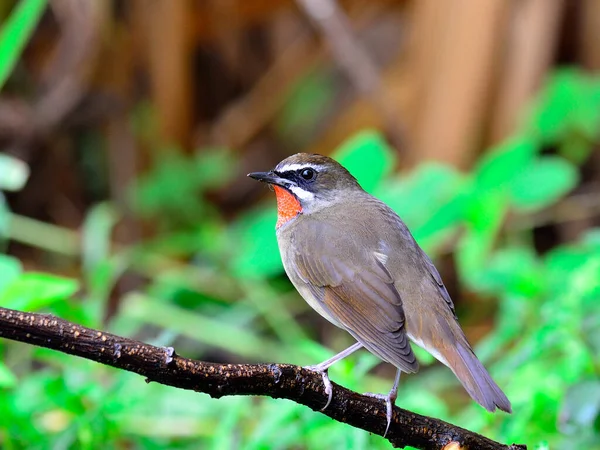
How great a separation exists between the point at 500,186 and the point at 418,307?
159cm

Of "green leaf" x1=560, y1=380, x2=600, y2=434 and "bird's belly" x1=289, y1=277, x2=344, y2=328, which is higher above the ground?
"bird's belly" x1=289, y1=277, x2=344, y2=328

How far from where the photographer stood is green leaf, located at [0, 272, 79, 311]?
7.82 ft

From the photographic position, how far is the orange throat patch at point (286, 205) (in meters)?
2.67

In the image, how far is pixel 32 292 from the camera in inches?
94.8

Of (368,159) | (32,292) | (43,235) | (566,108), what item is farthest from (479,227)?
(43,235)

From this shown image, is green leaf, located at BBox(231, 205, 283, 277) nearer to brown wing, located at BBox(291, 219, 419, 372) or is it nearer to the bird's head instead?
the bird's head

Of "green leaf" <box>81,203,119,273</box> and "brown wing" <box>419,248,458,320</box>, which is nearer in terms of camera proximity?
"brown wing" <box>419,248,458,320</box>

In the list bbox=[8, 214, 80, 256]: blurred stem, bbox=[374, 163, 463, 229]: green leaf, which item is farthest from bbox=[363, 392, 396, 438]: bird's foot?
bbox=[8, 214, 80, 256]: blurred stem

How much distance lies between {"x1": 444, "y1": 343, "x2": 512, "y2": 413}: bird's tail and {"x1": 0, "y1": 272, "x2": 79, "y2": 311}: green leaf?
3.62ft

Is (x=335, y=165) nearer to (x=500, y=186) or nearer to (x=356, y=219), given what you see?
(x=356, y=219)

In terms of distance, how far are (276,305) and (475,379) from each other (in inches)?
94.5

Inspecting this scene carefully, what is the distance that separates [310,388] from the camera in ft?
5.95

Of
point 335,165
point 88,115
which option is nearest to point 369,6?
point 88,115

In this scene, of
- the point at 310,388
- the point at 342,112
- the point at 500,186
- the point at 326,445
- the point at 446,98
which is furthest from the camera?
the point at 342,112
